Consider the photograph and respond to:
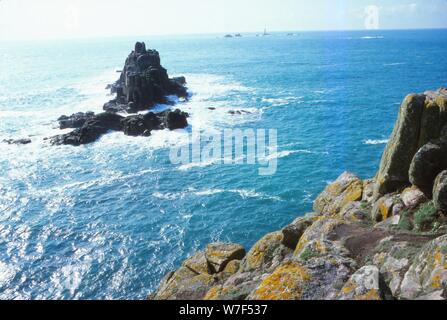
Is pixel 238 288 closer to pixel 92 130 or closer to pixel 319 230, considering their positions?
pixel 319 230

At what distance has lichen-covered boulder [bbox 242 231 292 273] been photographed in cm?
1673

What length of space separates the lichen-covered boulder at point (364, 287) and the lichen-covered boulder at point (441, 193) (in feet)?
Result: 25.9

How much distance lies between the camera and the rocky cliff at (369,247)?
9508mm

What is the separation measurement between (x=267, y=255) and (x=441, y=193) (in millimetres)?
7699

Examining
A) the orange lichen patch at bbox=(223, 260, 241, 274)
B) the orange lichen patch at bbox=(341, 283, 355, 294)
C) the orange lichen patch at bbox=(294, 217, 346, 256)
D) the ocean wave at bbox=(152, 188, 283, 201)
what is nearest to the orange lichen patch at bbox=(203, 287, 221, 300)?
the orange lichen patch at bbox=(223, 260, 241, 274)

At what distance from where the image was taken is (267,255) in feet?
57.0

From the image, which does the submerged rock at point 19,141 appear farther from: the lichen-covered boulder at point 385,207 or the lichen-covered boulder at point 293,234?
the lichen-covered boulder at point 385,207

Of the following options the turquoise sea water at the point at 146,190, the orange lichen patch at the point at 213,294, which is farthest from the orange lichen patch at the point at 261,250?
the turquoise sea water at the point at 146,190

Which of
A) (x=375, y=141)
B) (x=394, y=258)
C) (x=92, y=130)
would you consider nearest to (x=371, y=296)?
(x=394, y=258)

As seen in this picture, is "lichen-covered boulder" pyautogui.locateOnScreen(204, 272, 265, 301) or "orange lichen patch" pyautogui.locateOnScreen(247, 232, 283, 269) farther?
"orange lichen patch" pyautogui.locateOnScreen(247, 232, 283, 269)

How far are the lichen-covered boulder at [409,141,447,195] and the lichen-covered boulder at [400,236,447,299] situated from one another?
7.28 metres

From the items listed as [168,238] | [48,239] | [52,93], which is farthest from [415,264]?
[52,93]

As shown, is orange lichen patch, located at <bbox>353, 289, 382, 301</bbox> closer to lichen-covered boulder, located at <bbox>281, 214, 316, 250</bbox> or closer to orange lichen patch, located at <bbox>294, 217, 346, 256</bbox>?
→ orange lichen patch, located at <bbox>294, 217, 346, 256</bbox>

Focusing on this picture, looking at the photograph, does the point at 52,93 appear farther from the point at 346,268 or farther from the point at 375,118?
the point at 346,268
